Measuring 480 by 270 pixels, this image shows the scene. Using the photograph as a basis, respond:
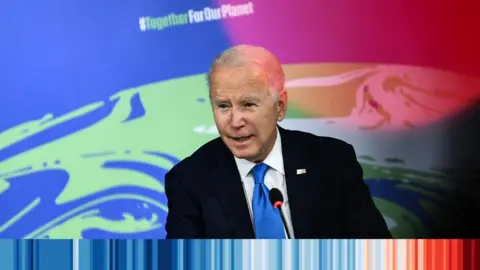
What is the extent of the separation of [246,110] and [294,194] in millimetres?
360

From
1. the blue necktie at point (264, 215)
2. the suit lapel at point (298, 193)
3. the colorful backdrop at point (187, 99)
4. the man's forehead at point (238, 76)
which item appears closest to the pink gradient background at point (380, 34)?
the colorful backdrop at point (187, 99)

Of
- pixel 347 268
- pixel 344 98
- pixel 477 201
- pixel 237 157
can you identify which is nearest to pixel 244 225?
pixel 237 157

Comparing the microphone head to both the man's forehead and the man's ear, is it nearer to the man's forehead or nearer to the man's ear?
the man's ear

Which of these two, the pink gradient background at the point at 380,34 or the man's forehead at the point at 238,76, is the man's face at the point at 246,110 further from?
the pink gradient background at the point at 380,34

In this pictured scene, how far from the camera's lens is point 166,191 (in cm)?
205

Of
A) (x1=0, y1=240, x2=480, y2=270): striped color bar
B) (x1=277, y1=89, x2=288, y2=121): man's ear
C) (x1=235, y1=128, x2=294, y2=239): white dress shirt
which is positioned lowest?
(x1=0, y1=240, x2=480, y2=270): striped color bar

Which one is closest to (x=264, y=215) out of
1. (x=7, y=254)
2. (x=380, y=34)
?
(x=380, y=34)

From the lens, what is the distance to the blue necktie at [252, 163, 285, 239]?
1.98m

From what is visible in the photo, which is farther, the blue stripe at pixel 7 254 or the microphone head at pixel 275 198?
the blue stripe at pixel 7 254

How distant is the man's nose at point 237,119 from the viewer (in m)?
1.97

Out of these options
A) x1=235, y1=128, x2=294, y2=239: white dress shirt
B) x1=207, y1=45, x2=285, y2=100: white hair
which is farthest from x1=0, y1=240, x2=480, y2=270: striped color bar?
x1=207, y1=45, x2=285, y2=100: white hair

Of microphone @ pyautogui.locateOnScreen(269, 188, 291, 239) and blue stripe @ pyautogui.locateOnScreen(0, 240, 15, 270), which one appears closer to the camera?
microphone @ pyautogui.locateOnScreen(269, 188, 291, 239)

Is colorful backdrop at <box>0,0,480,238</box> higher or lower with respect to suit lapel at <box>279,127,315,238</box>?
higher

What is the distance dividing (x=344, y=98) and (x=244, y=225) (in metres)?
0.61
